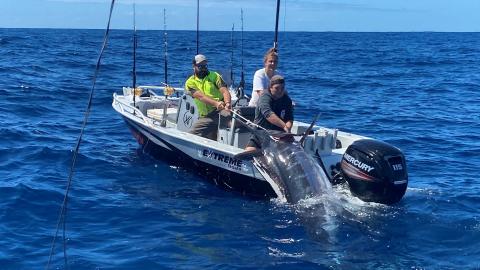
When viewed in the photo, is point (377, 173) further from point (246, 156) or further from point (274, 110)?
point (246, 156)

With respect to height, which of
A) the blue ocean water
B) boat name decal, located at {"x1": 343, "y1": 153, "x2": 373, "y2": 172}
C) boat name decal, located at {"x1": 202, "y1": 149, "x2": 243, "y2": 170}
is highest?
boat name decal, located at {"x1": 343, "y1": 153, "x2": 373, "y2": 172}

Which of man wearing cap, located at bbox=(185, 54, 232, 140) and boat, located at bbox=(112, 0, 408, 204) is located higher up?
man wearing cap, located at bbox=(185, 54, 232, 140)

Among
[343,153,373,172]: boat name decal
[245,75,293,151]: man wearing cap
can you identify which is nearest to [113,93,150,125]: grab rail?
[245,75,293,151]: man wearing cap

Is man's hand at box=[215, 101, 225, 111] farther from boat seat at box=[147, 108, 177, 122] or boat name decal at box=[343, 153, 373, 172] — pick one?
boat name decal at box=[343, 153, 373, 172]

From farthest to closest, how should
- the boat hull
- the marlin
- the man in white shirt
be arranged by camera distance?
the man in white shirt → the boat hull → the marlin

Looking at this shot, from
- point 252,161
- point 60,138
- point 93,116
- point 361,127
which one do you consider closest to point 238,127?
point 252,161

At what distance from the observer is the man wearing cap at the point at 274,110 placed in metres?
8.75

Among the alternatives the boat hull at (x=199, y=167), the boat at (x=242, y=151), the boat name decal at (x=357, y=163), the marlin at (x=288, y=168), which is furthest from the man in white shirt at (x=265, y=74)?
the boat name decal at (x=357, y=163)

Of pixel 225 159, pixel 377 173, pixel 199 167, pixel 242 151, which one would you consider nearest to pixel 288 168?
pixel 242 151

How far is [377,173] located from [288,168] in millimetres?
1163

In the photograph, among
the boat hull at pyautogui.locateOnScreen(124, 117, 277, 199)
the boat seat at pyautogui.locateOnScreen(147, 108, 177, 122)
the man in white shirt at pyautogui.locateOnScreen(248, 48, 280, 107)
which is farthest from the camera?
the boat seat at pyautogui.locateOnScreen(147, 108, 177, 122)

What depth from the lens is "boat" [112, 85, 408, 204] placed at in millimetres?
8195

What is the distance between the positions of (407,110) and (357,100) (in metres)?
2.55

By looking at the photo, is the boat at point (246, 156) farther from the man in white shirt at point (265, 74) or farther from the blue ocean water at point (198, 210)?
the man in white shirt at point (265, 74)
